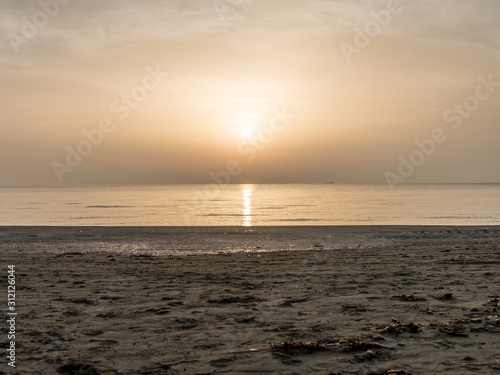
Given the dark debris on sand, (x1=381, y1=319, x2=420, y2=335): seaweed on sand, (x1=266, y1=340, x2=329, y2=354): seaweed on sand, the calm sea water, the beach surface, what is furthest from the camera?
the calm sea water

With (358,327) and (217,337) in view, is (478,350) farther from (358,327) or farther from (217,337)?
(217,337)

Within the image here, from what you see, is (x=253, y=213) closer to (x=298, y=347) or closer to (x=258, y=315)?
(x=258, y=315)

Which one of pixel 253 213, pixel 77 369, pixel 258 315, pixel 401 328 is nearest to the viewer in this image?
pixel 77 369

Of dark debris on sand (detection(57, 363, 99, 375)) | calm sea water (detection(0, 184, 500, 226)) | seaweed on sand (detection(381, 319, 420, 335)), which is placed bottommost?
dark debris on sand (detection(57, 363, 99, 375))

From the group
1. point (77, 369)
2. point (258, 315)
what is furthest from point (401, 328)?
point (77, 369)

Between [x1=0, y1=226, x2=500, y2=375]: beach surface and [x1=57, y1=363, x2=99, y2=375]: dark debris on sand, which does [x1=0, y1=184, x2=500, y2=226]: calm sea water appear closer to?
[x1=0, y1=226, x2=500, y2=375]: beach surface

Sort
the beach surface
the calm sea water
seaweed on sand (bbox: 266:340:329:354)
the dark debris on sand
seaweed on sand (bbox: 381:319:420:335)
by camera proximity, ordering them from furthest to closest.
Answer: the calm sea water, seaweed on sand (bbox: 381:319:420:335), seaweed on sand (bbox: 266:340:329:354), the beach surface, the dark debris on sand

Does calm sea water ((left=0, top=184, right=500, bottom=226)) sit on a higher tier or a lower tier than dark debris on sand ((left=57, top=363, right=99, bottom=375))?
higher

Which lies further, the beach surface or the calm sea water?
the calm sea water

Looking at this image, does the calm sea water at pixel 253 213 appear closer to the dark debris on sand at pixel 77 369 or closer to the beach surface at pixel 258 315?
the beach surface at pixel 258 315

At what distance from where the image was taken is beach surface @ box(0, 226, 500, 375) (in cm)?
564

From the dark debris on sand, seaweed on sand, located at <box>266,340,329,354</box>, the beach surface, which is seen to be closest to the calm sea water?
the beach surface

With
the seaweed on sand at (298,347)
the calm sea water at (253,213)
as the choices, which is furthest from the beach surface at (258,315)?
the calm sea water at (253,213)

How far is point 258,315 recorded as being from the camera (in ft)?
25.5
